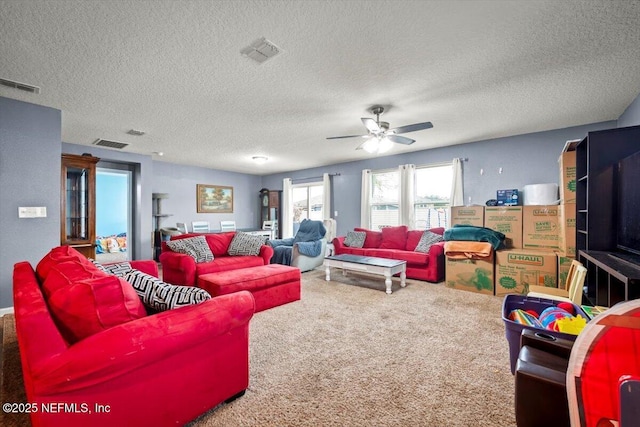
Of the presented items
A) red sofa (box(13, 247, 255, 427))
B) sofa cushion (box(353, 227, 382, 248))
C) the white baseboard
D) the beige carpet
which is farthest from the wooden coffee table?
the white baseboard

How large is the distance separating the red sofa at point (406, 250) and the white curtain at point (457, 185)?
0.63m

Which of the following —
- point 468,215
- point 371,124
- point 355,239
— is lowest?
point 355,239

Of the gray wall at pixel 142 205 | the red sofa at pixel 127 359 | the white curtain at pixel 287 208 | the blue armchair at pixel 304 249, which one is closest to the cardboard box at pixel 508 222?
the blue armchair at pixel 304 249

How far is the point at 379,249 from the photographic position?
5309 millimetres

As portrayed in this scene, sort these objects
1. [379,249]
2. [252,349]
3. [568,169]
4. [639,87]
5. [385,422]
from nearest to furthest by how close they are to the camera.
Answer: [385,422]
[252,349]
[639,87]
[568,169]
[379,249]

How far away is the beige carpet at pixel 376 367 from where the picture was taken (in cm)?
153

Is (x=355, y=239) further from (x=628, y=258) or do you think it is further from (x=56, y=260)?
(x=56, y=260)

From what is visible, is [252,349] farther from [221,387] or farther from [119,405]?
[119,405]

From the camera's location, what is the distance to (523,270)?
3.64 m

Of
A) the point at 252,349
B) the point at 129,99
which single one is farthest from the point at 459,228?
the point at 129,99

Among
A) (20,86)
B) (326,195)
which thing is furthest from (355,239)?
(20,86)

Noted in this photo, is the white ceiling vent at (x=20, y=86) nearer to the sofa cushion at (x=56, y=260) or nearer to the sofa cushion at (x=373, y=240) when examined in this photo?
the sofa cushion at (x=56, y=260)

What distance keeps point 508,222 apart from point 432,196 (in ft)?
5.60

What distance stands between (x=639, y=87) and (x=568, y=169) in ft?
3.18
